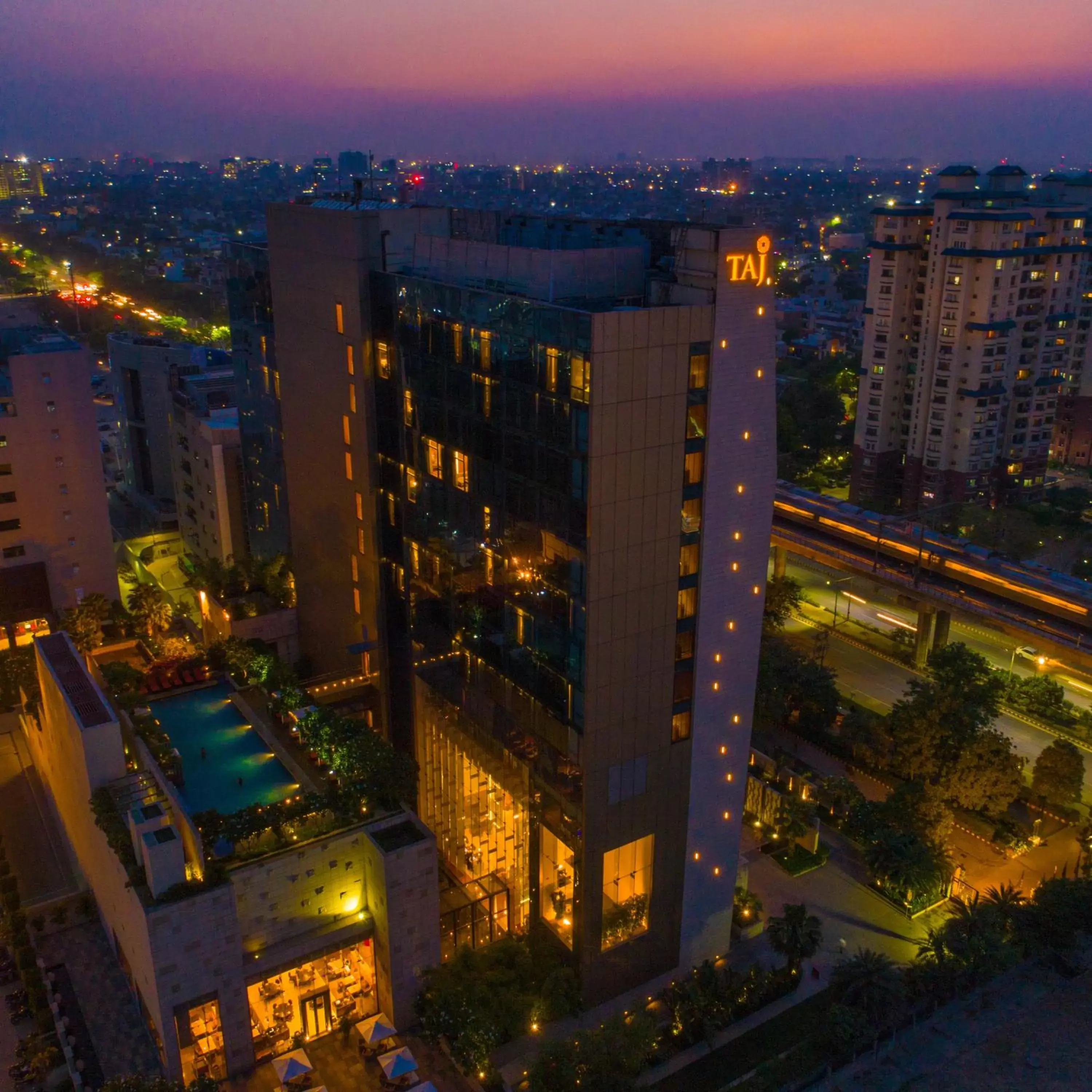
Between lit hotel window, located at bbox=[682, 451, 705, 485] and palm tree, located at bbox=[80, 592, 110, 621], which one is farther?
palm tree, located at bbox=[80, 592, 110, 621]

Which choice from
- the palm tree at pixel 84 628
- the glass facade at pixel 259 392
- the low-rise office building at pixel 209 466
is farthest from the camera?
the low-rise office building at pixel 209 466

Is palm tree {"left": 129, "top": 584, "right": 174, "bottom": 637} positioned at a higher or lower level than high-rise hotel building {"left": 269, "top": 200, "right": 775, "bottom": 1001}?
lower

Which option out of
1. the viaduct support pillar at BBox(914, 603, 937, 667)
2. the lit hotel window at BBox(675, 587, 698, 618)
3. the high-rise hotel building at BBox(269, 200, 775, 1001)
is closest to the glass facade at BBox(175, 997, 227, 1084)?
the high-rise hotel building at BBox(269, 200, 775, 1001)

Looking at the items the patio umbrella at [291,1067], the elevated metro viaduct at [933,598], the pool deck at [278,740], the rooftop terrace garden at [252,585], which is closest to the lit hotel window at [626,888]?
the patio umbrella at [291,1067]

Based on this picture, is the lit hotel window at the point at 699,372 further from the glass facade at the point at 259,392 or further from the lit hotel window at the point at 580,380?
the glass facade at the point at 259,392

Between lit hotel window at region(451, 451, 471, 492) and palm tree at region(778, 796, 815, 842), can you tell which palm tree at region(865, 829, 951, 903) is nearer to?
palm tree at region(778, 796, 815, 842)
